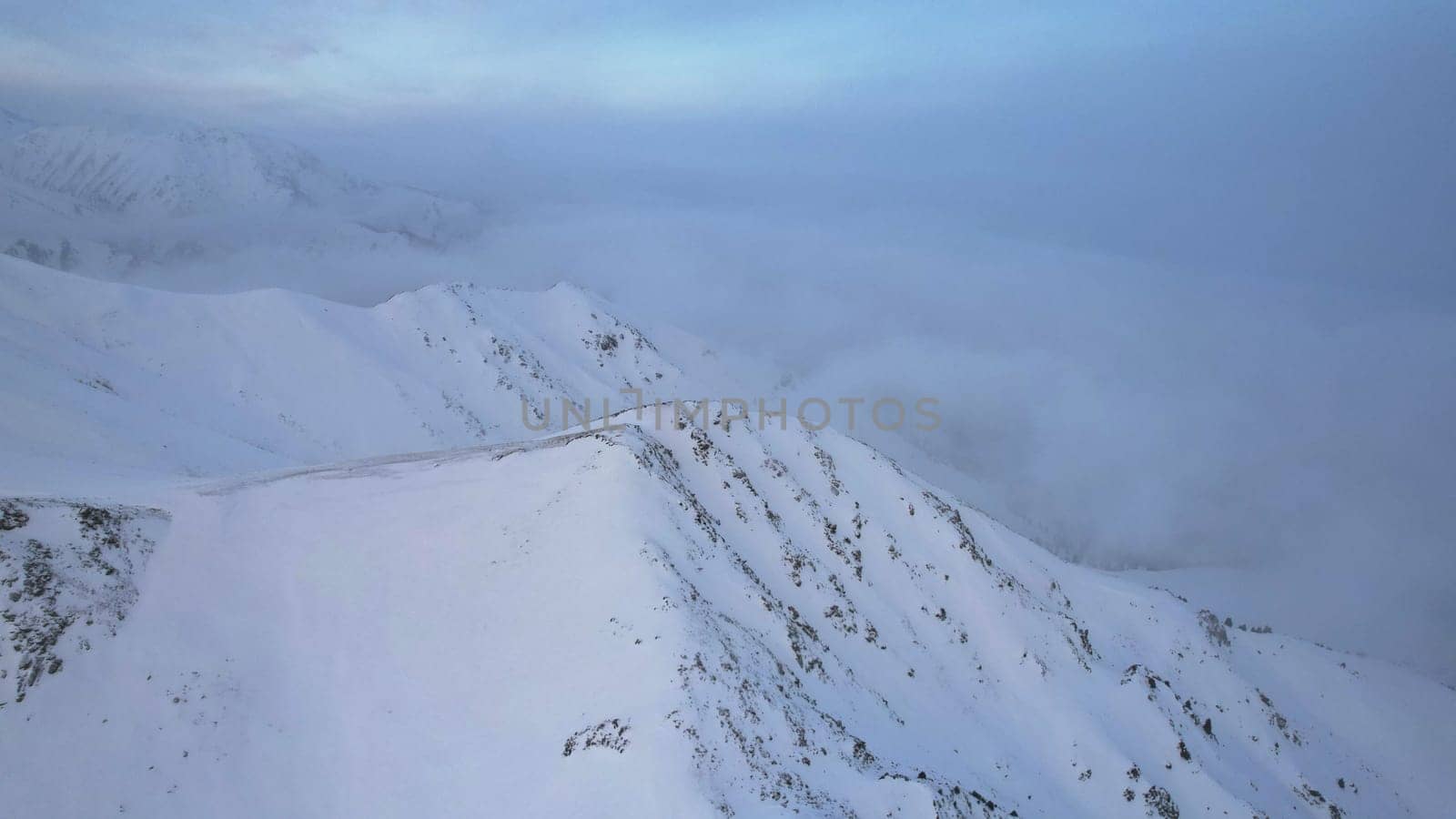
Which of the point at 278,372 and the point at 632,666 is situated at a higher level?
the point at 632,666

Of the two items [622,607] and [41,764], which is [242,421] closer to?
[41,764]

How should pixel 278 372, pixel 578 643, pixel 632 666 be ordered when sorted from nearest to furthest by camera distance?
pixel 632 666, pixel 578 643, pixel 278 372

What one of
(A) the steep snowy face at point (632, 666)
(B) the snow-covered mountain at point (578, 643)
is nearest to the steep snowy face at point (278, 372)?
(B) the snow-covered mountain at point (578, 643)

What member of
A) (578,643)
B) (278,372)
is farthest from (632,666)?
(278,372)

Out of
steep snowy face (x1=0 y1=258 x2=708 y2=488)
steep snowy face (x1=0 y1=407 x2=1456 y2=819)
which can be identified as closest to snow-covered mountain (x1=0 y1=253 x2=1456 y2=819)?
steep snowy face (x1=0 y1=407 x2=1456 y2=819)

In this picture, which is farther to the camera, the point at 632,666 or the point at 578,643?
the point at 578,643

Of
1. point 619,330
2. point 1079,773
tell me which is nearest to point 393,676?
point 1079,773

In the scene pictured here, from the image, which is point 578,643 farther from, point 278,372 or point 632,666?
point 278,372

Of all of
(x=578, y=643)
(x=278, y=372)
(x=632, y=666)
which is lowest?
(x=278, y=372)
